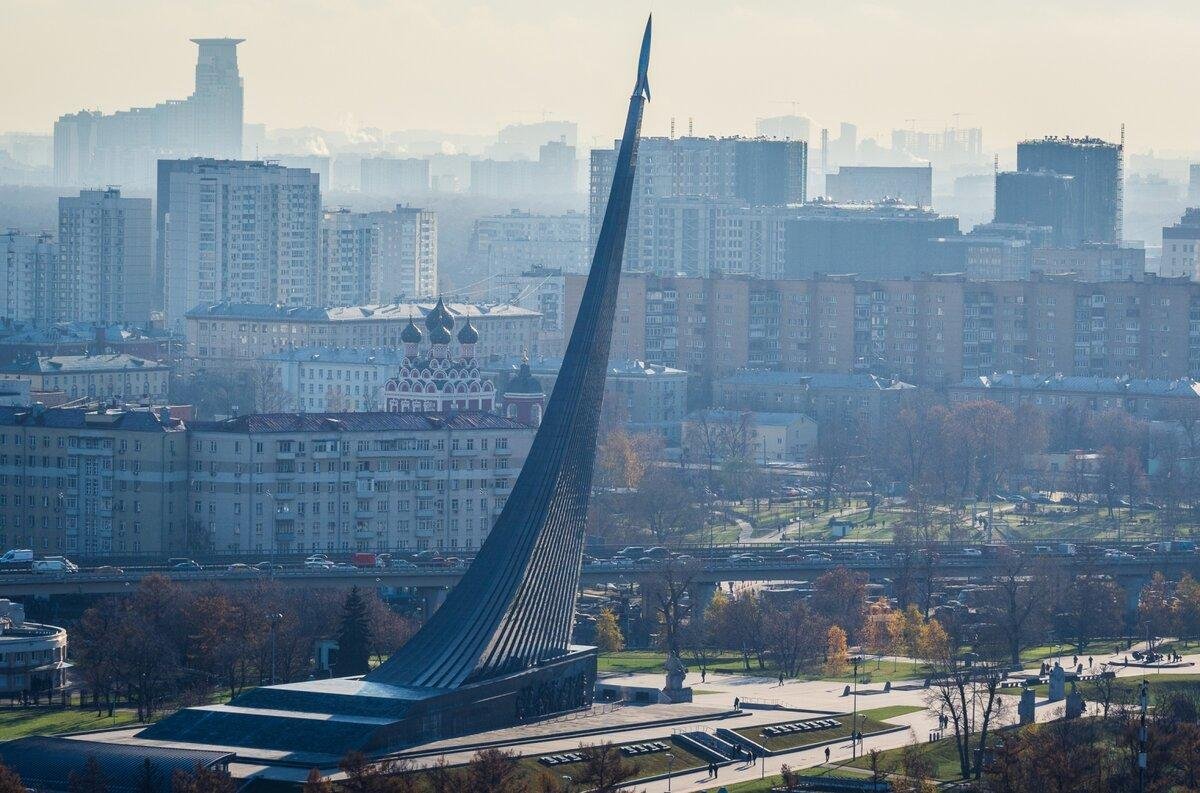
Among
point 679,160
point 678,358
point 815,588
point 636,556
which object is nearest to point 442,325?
point 636,556

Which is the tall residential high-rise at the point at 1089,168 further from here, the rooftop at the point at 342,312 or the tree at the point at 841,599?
the tree at the point at 841,599

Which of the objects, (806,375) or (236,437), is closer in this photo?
(236,437)

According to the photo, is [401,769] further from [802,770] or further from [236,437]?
[236,437]

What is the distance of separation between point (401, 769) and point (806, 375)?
65.1m

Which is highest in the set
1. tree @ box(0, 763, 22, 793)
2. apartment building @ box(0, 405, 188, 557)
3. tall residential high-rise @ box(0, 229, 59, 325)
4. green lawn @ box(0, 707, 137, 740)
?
tall residential high-rise @ box(0, 229, 59, 325)

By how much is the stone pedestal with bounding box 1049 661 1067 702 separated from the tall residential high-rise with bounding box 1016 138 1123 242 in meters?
102

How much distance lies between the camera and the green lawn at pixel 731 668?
61.5m

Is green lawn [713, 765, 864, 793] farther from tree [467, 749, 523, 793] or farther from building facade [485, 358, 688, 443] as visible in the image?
building facade [485, 358, 688, 443]

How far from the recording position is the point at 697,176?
153500mm

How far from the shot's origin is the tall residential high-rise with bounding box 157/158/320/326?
134875 mm

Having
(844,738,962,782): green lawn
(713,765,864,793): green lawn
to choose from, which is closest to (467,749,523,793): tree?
(713,765,864,793): green lawn

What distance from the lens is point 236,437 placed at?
73125mm

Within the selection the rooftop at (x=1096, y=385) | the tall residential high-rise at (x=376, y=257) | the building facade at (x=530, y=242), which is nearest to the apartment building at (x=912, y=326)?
the rooftop at (x=1096, y=385)

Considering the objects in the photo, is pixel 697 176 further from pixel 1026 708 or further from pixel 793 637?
pixel 1026 708
